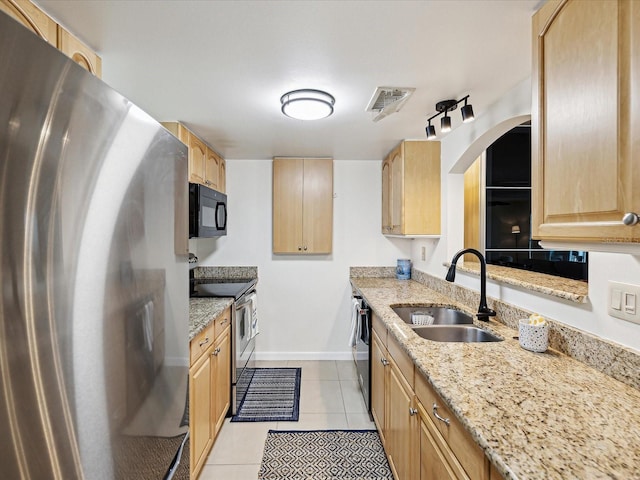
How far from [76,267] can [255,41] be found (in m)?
1.21

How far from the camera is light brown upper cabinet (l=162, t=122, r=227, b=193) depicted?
7.91 feet

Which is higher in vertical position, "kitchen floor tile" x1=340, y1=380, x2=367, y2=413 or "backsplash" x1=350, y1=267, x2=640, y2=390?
"backsplash" x1=350, y1=267, x2=640, y2=390

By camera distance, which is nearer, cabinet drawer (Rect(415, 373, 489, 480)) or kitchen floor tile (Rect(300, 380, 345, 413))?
cabinet drawer (Rect(415, 373, 489, 480))

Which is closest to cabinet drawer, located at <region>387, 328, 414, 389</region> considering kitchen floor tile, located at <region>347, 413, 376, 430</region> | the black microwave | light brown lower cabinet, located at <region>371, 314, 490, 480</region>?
light brown lower cabinet, located at <region>371, 314, 490, 480</region>

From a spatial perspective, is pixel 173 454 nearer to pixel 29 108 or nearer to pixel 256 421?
pixel 29 108

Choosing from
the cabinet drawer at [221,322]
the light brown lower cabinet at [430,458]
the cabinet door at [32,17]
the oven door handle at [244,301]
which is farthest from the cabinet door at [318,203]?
the cabinet door at [32,17]

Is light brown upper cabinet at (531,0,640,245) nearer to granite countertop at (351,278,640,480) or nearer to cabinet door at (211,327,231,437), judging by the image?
granite countertop at (351,278,640,480)

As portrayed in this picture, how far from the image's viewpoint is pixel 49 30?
3.84 ft

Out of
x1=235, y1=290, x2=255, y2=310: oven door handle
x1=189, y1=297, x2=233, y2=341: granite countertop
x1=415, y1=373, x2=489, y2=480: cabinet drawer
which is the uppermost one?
x1=189, y1=297, x2=233, y2=341: granite countertop

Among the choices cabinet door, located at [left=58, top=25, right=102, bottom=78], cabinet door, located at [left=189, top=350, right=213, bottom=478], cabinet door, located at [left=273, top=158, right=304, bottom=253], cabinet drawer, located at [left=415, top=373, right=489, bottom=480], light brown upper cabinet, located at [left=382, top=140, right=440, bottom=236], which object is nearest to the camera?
cabinet drawer, located at [left=415, top=373, right=489, bottom=480]

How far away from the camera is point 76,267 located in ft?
1.77

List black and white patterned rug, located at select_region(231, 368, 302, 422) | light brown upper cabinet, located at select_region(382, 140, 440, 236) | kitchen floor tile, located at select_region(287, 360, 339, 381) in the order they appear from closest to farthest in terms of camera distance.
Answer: black and white patterned rug, located at select_region(231, 368, 302, 422)
light brown upper cabinet, located at select_region(382, 140, 440, 236)
kitchen floor tile, located at select_region(287, 360, 339, 381)

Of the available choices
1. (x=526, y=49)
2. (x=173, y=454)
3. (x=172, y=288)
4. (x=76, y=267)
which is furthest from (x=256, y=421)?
(x=526, y=49)

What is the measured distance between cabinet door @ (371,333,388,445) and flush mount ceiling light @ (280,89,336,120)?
58.5 inches
